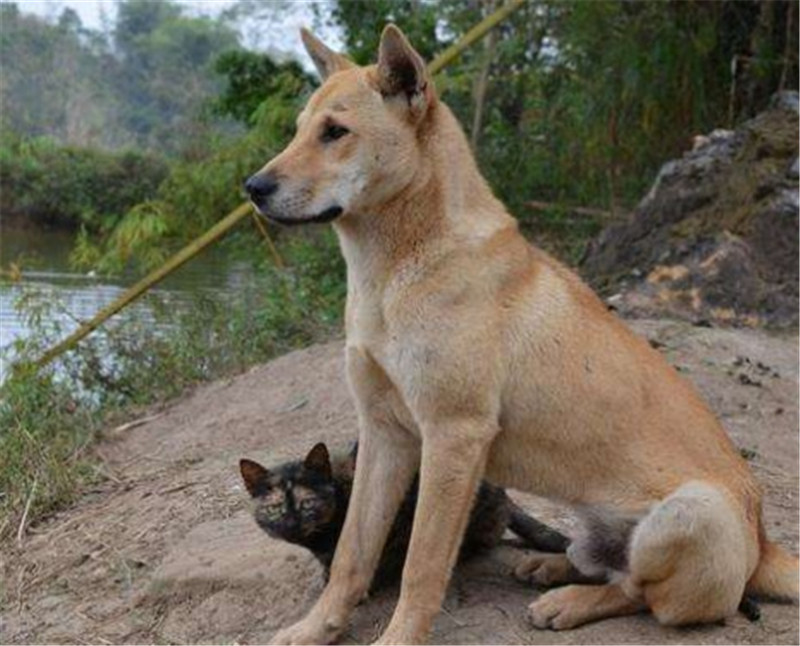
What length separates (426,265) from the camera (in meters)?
4.52

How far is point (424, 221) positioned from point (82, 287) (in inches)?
321

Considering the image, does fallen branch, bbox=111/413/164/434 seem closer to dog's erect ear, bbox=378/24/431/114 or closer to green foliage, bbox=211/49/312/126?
dog's erect ear, bbox=378/24/431/114

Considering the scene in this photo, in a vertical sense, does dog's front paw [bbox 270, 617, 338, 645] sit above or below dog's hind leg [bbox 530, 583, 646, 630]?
below

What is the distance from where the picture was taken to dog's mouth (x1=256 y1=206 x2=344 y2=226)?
4365 mm

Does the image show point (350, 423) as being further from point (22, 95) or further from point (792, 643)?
point (22, 95)

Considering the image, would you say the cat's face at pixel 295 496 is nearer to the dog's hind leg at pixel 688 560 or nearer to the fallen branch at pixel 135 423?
the dog's hind leg at pixel 688 560

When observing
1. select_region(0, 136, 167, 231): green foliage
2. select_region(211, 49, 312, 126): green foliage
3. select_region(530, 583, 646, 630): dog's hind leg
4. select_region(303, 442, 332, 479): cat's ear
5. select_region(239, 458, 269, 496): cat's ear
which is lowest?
select_region(530, 583, 646, 630): dog's hind leg

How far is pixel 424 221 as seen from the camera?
4.57 m

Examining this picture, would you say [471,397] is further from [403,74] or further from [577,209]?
[577,209]

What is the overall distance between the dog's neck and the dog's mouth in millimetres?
143

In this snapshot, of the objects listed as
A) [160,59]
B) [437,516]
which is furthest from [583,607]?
[160,59]

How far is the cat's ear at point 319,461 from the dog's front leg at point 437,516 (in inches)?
23.4

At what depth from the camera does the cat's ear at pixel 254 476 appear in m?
4.95

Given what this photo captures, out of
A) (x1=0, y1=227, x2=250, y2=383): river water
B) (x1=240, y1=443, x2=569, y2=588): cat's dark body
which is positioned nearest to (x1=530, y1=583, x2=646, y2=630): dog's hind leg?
(x1=240, y1=443, x2=569, y2=588): cat's dark body
